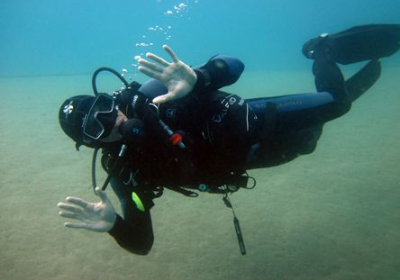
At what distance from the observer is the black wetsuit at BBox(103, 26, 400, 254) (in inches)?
119

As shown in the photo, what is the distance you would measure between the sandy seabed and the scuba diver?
1.71m

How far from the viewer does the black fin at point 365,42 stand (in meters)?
5.10

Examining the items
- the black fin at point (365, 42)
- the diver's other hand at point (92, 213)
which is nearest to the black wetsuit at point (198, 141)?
the diver's other hand at point (92, 213)

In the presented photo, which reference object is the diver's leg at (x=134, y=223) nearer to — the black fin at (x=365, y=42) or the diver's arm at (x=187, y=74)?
the diver's arm at (x=187, y=74)

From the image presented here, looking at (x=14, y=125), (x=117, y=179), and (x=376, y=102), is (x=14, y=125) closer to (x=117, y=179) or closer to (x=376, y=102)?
(x=117, y=179)

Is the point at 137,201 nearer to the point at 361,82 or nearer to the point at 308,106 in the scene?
the point at 308,106

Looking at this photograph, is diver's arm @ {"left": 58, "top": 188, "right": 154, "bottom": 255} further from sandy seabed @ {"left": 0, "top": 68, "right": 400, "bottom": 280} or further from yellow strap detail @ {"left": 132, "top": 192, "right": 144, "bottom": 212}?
sandy seabed @ {"left": 0, "top": 68, "right": 400, "bottom": 280}

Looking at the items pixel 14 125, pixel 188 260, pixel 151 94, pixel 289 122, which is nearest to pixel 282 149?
pixel 289 122

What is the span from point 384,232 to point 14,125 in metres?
12.2

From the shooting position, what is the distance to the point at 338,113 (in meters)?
4.32

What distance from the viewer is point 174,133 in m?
2.87

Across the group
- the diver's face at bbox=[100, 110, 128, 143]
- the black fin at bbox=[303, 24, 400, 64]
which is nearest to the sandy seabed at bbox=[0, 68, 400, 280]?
the diver's face at bbox=[100, 110, 128, 143]

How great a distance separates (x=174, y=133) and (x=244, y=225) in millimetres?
3478

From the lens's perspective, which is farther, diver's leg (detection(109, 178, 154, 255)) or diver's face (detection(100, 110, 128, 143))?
diver's leg (detection(109, 178, 154, 255))
